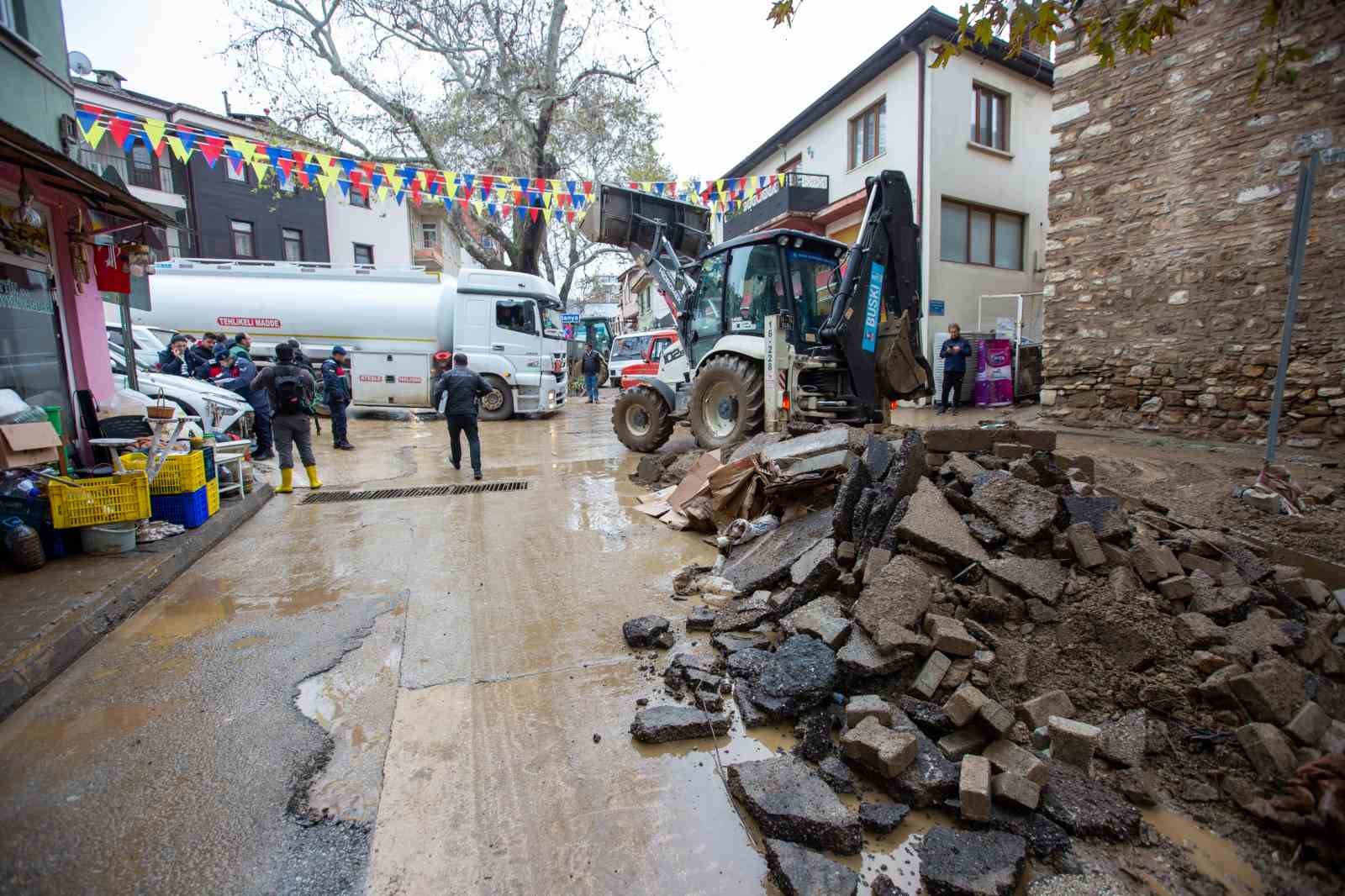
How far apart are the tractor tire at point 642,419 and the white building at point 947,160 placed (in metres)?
8.12

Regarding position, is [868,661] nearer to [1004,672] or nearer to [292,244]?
[1004,672]

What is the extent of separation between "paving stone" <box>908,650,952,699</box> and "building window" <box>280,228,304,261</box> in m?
30.3

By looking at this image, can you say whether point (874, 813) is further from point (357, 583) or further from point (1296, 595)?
point (357, 583)

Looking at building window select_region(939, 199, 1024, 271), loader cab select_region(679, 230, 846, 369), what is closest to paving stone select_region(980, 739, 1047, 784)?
loader cab select_region(679, 230, 846, 369)

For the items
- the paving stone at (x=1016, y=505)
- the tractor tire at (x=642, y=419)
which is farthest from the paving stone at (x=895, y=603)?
the tractor tire at (x=642, y=419)

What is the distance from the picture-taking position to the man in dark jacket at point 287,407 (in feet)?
23.7

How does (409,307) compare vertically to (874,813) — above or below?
above

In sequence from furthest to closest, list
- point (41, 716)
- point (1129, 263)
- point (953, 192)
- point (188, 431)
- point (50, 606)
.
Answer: point (953, 192), point (1129, 263), point (188, 431), point (50, 606), point (41, 716)

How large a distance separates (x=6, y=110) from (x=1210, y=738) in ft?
29.9

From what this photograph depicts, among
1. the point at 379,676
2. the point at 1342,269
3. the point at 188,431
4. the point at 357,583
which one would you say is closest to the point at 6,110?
the point at 188,431

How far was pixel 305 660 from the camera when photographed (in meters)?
3.35

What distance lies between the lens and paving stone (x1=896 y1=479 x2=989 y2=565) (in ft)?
11.5

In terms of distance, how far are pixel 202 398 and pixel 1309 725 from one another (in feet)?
35.7

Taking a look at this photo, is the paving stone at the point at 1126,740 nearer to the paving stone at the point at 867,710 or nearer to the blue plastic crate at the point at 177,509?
the paving stone at the point at 867,710
